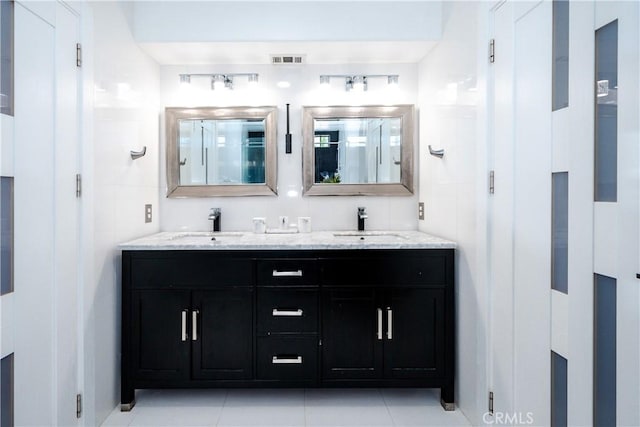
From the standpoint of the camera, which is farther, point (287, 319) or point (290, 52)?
point (290, 52)

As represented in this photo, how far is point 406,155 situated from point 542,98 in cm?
126

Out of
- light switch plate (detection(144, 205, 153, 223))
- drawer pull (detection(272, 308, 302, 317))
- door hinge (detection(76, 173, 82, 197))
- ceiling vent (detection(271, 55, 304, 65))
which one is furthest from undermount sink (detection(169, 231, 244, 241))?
ceiling vent (detection(271, 55, 304, 65))

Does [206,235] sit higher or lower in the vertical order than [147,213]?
lower

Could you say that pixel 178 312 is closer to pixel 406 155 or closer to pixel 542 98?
pixel 406 155

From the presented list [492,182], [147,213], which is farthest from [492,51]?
[147,213]

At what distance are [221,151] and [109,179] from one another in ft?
2.75

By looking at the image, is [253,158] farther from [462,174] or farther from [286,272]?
[462,174]

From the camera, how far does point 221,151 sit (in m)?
2.64

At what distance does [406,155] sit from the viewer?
265 cm

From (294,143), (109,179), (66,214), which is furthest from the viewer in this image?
(294,143)

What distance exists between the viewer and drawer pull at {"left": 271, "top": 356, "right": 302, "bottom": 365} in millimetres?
2014

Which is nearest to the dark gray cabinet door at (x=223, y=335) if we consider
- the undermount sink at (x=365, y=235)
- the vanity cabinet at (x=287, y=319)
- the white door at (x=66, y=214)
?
the vanity cabinet at (x=287, y=319)

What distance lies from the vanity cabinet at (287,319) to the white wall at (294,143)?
0.66m

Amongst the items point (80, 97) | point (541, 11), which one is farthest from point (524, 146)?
point (80, 97)
